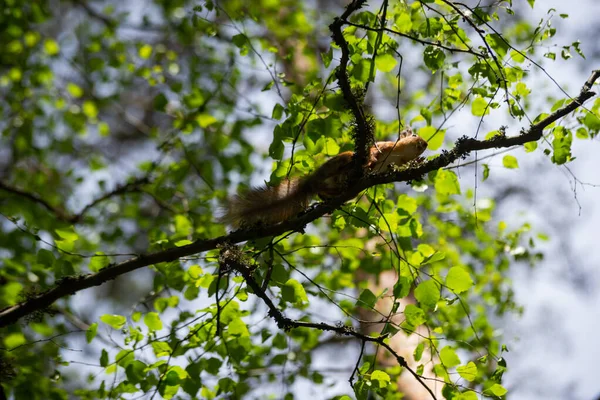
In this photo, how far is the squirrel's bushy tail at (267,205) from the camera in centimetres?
255

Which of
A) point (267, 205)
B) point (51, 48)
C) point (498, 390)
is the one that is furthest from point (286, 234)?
point (51, 48)

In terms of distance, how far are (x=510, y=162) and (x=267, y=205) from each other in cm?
107

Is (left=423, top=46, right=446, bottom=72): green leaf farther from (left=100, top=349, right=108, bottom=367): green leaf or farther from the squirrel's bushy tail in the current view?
(left=100, top=349, right=108, bottom=367): green leaf

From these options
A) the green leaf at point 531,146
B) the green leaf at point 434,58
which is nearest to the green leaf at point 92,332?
the green leaf at point 434,58

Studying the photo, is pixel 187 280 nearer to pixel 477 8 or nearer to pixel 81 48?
pixel 477 8

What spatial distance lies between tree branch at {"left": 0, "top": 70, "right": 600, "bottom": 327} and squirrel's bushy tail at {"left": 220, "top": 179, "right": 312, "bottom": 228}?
169 millimetres

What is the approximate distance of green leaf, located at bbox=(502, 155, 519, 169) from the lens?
2645 mm

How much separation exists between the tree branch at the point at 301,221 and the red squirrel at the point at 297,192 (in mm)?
178

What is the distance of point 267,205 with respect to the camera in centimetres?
255

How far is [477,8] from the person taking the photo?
216 cm

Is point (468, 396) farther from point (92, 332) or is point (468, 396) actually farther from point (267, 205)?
point (92, 332)

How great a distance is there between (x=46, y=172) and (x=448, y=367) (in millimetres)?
4944

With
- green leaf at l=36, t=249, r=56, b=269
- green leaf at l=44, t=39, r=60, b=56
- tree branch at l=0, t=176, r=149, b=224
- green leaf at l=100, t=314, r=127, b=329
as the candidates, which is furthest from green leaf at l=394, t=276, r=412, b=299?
green leaf at l=44, t=39, r=60, b=56

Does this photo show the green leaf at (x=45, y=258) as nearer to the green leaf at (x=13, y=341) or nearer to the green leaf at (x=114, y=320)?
the green leaf at (x=114, y=320)
